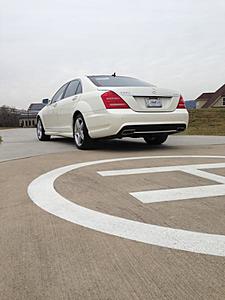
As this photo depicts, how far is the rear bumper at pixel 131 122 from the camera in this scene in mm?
6340

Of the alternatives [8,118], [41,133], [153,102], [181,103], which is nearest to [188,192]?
[153,102]

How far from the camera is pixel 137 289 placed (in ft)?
5.68

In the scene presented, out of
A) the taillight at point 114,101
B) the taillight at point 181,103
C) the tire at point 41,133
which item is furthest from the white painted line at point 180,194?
the tire at point 41,133

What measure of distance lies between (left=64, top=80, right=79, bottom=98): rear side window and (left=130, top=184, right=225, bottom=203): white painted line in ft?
15.6

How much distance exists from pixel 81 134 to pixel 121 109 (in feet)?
4.32

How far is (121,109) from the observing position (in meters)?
6.35

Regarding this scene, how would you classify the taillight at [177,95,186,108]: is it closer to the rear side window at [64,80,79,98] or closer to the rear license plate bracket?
the rear license plate bracket

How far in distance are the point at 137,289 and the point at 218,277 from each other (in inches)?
17.6

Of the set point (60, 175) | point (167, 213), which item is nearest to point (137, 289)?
point (167, 213)

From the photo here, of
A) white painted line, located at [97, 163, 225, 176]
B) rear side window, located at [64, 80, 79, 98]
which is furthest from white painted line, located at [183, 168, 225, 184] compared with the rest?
rear side window, located at [64, 80, 79, 98]

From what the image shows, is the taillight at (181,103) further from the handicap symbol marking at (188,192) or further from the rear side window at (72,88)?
the handicap symbol marking at (188,192)

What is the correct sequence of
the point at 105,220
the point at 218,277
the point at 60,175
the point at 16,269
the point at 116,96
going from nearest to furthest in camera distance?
the point at 218,277, the point at 16,269, the point at 105,220, the point at 60,175, the point at 116,96

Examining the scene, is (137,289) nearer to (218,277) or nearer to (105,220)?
(218,277)

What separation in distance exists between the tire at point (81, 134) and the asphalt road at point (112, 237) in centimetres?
269
